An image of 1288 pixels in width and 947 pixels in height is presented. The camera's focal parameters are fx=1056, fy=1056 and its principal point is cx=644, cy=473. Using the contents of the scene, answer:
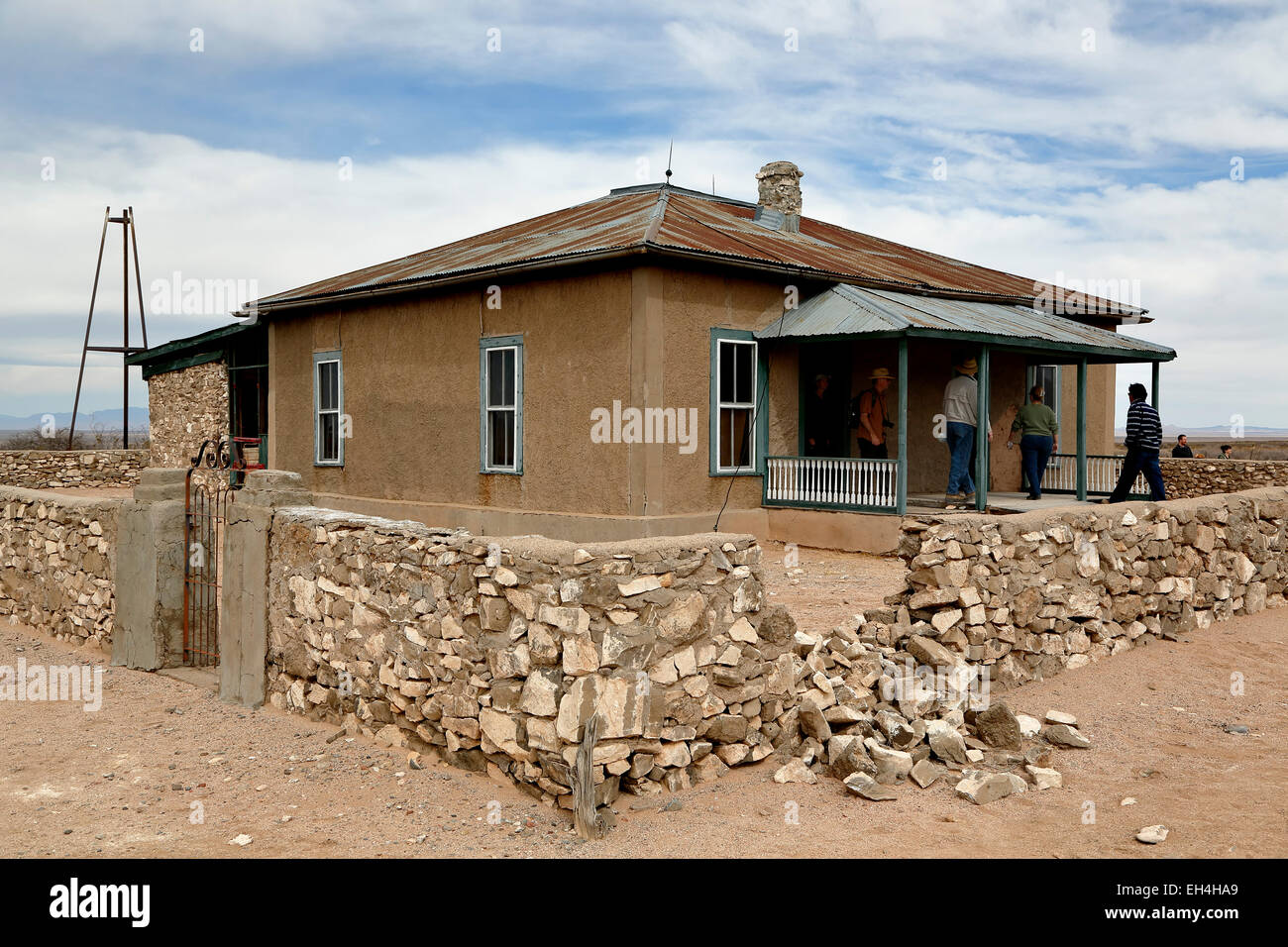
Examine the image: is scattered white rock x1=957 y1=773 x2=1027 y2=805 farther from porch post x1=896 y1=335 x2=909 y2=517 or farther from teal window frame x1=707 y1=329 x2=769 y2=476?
teal window frame x1=707 y1=329 x2=769 y2=476

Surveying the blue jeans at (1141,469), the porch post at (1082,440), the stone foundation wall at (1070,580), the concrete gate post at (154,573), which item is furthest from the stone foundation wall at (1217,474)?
the concrete gate post at (154,573)

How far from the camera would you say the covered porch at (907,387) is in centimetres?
1213

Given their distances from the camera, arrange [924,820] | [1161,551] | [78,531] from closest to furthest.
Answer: [924,820]
[1161,551]
[78,531]

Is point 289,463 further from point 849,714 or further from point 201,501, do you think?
point 849,714

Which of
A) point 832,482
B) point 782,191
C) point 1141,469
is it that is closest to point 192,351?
point 782,191

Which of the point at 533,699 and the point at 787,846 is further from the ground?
the point at 533,699

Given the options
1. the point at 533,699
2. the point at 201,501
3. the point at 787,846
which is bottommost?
the point at 787,846

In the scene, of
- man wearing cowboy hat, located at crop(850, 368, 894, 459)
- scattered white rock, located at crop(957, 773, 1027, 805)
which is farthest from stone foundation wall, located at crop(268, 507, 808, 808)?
man wearing cowboy hat, located at crop(850, 368, 894, 459)

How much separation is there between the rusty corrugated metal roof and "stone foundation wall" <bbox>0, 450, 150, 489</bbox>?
36.0 ft

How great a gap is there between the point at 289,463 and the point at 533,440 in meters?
6.34

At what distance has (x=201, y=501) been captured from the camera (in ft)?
28.6

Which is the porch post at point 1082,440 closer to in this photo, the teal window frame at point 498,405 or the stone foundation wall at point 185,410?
the teal window frame at point 498,405

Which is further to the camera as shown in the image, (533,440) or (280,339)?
(280,339)

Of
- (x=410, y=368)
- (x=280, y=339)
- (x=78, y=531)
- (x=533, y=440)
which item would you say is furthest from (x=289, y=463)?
(x=78, y=531)
